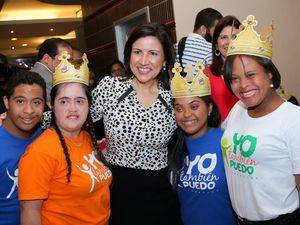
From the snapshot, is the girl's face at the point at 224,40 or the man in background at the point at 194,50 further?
the man in background at the point at 194,50

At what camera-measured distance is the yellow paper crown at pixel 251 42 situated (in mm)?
1568

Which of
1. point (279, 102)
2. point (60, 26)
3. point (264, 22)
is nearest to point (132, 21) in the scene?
point (264, 22)

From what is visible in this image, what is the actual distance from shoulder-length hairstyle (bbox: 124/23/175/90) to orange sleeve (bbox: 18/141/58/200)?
793mm

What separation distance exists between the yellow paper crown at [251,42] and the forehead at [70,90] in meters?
0.74

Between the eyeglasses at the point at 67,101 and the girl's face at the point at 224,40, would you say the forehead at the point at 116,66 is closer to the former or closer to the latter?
the girl's face at the point at 224,40

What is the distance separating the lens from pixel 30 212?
4.94 ft

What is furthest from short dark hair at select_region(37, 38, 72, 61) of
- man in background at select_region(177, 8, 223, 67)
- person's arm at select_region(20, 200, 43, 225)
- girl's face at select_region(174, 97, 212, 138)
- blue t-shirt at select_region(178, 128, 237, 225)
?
person's arm at select_region(20, 200, 43, 225)

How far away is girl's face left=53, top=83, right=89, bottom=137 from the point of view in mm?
1732

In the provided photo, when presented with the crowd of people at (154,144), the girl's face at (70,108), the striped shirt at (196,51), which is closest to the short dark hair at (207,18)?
the striped shirt at (196,51)

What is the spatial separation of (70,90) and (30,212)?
0.59 m

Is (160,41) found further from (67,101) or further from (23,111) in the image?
(23,111)

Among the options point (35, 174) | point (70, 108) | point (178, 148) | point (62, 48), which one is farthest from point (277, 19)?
point (35, 174)

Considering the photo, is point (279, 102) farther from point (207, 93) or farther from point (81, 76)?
point (81, 76)

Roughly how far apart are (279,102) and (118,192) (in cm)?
102
